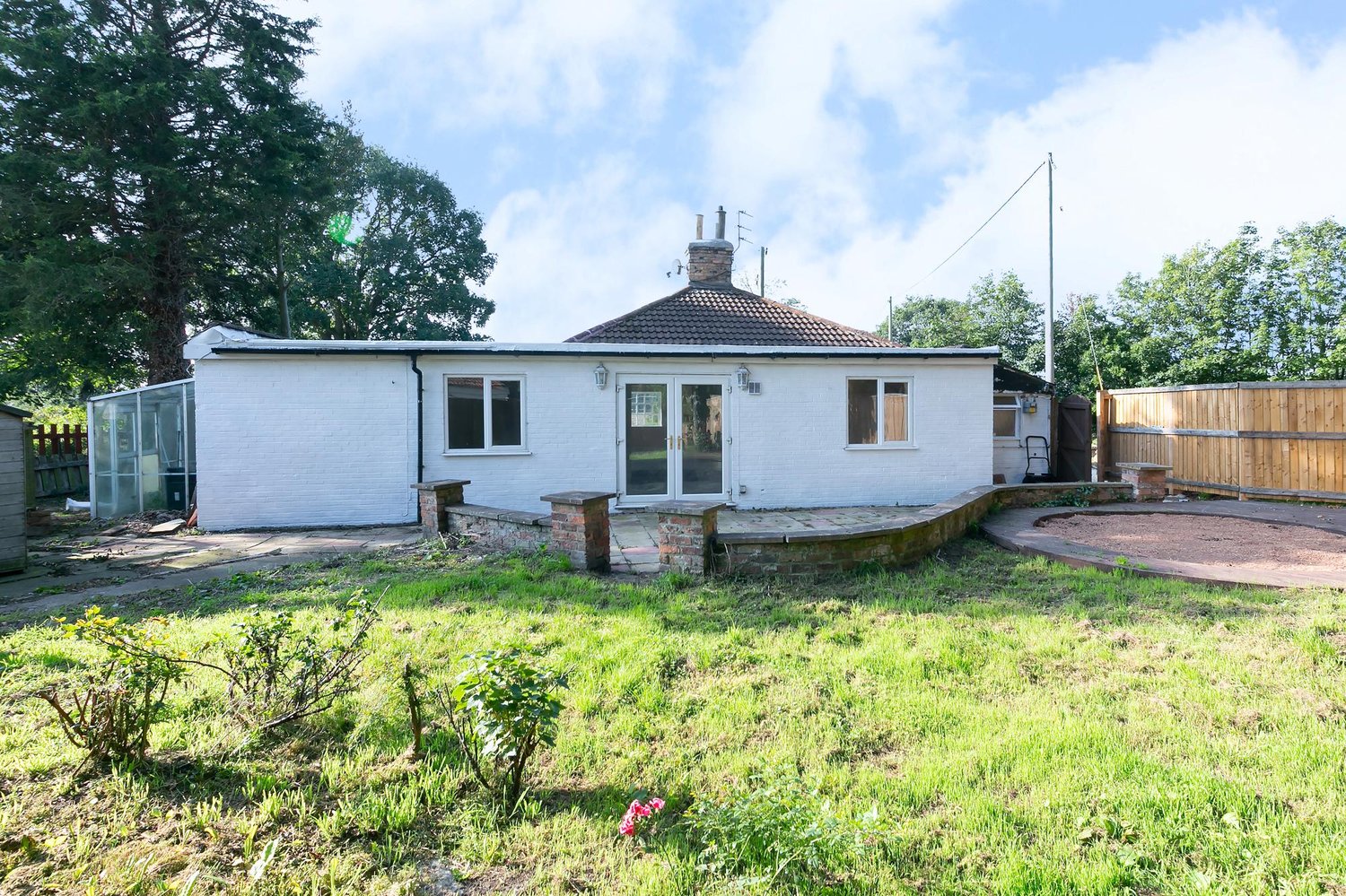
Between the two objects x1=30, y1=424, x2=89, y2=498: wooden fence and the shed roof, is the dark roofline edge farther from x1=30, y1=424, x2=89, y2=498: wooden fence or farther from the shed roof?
x1=30, y1=424, x2=89, y2=498: wooden fence

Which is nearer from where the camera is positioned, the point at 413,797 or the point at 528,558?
the point at 413,797

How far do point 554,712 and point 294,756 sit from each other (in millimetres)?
1354

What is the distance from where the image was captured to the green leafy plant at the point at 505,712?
225 cm

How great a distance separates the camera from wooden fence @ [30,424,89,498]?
13.1 m

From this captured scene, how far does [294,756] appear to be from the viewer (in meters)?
2.74

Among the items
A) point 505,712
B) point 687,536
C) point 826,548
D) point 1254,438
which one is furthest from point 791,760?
point 1254,438

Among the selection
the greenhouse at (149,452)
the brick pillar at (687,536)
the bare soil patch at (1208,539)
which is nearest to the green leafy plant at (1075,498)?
the bare soil patch at (1208,539)

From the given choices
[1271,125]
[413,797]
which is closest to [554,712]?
[413,797]

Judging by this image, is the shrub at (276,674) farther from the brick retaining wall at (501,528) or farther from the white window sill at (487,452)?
the white window sill at (487,452)

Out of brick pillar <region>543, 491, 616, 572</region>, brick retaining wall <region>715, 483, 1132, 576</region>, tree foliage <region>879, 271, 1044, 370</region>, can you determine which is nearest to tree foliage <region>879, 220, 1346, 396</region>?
tree foliage <region>879, 271, 1044, 370</region>

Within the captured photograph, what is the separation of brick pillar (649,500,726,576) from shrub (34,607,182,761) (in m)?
3.50

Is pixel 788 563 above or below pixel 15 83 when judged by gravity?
below

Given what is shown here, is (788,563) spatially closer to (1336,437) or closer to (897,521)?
(897,521)

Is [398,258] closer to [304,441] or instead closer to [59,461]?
[59,461]
